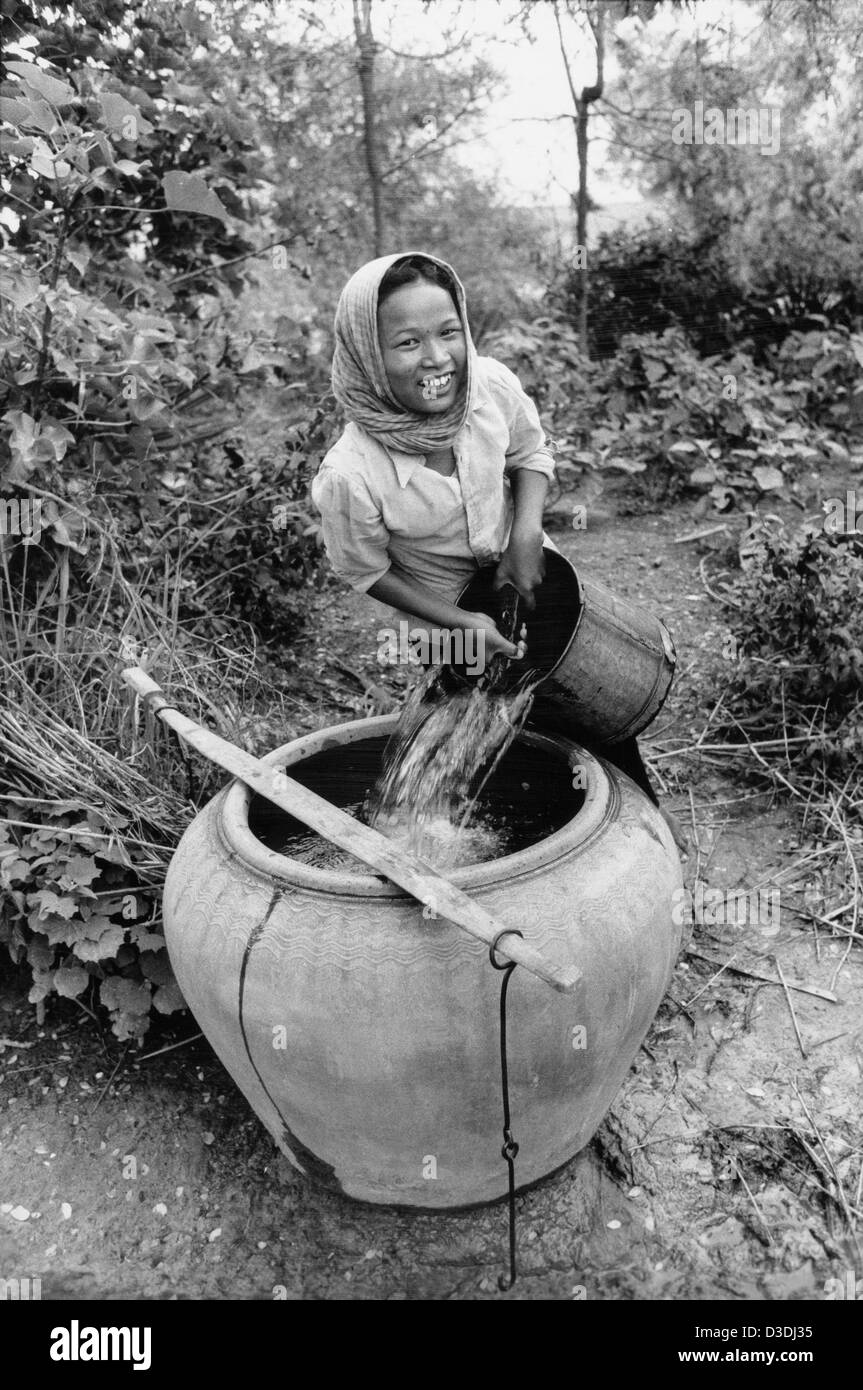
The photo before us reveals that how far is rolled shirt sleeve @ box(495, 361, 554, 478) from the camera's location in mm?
2715

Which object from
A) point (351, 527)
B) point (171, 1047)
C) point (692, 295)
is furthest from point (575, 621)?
point (692, 295)

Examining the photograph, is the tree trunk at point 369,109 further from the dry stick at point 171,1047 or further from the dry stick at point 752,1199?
the dry stick at point 752,1199

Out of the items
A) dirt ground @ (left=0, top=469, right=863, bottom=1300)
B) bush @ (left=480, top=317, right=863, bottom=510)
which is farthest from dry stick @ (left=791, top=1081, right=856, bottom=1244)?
bush @ (left=480, top=317, right=863, bottom=510)

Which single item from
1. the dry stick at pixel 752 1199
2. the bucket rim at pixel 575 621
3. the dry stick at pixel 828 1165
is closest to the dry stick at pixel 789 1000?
the dry stick at pixel 828 1165

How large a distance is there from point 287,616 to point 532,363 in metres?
2.36

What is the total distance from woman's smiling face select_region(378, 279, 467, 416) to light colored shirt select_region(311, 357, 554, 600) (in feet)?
0.50

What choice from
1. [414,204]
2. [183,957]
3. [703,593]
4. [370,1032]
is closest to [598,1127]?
[370,1032]

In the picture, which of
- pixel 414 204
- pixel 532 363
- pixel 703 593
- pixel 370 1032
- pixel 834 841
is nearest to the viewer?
pixel 370 1032

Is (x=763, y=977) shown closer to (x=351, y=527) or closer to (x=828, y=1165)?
(x=828, y=1165)

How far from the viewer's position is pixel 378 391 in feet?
8.03

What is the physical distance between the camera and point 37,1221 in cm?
256

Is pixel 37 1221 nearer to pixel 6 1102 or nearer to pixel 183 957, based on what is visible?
pixel 6 1102

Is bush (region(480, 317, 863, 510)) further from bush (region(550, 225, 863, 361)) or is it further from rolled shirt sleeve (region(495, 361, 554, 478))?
rolled shirt sleeve (region(495, 361, 554, 478))

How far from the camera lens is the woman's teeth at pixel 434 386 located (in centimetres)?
243
